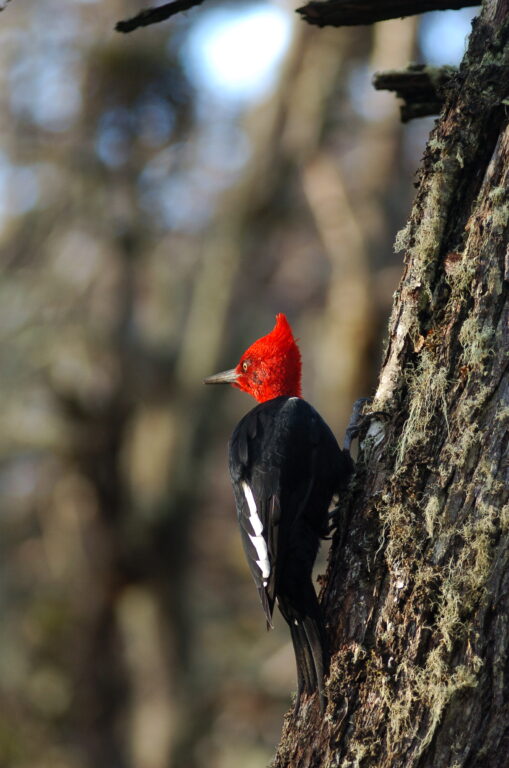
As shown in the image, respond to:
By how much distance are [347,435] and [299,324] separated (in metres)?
14.1

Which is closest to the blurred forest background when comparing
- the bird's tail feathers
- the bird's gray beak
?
the bird's gray beak

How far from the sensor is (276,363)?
4.03 m

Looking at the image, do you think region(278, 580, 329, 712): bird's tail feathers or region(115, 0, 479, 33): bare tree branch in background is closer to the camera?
region(278, 580, 329, 712): bird's tail feathers

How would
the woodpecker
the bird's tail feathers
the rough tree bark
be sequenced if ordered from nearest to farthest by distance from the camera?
the rough tree bark
the bird's tail feathers
the woodpecker

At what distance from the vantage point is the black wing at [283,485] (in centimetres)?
327

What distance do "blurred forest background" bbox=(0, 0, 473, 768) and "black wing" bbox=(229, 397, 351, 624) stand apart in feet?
20.8

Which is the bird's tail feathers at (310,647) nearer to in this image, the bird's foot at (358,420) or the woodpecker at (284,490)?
the woodpecker at (284,490)

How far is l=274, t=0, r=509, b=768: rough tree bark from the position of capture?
7.17 ft

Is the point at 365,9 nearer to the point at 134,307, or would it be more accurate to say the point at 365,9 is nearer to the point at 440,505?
the point at 440,505

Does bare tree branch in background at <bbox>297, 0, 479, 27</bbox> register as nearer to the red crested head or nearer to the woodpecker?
the red crested head

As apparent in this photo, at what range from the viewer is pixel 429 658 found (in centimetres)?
221

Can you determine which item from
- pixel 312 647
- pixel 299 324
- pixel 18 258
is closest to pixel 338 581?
pixel 312 647

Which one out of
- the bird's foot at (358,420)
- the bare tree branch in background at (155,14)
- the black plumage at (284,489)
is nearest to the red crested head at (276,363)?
the black plumage at (284,489)

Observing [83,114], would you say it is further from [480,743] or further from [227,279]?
[480,743]
